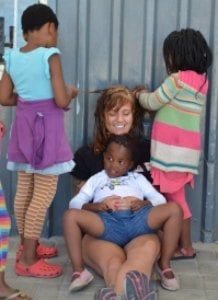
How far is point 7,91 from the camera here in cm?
368

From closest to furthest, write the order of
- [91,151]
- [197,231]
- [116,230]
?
[116,230]
[91,151]
[197,231]

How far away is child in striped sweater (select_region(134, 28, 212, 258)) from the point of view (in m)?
3.88

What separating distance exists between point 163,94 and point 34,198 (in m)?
1.05

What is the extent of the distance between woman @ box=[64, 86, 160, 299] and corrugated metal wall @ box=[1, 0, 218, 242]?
0.57 feet

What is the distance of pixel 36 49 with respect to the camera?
3.54 m

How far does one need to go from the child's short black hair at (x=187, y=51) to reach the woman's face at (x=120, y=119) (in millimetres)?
396

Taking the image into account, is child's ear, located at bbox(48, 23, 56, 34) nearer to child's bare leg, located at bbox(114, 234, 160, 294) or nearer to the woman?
the woman

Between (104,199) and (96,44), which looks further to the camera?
(96,44)

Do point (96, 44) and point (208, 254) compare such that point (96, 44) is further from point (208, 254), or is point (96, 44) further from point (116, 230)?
point (208, 254)

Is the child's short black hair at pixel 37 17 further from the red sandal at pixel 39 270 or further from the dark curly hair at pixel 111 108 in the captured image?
the red sandal at pixel 39 270

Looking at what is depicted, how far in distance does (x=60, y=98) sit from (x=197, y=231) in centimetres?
159

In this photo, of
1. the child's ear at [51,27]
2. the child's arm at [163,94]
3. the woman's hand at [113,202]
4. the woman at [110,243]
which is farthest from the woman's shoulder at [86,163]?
the child's ear at [51,27]

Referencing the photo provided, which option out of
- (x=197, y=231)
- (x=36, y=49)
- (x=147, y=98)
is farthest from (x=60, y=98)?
(x=197, y=231)

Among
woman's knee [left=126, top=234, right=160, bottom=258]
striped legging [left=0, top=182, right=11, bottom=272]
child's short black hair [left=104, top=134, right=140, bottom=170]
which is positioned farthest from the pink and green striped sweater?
striped legging [left=0, top=182, right=11, bottom=272]
